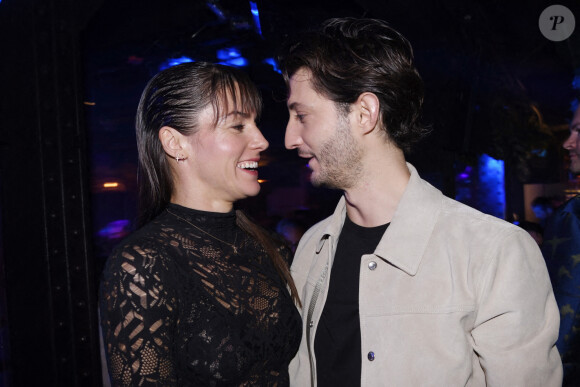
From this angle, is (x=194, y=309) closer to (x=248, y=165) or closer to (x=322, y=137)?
(x=248, y=165)

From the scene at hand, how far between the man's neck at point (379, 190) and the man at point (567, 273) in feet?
3.71

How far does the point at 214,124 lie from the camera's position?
67.8 inches

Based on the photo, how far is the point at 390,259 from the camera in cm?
149

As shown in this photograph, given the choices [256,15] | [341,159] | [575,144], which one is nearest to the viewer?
[341,159]

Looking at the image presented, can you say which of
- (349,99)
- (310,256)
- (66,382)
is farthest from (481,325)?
(66,382)

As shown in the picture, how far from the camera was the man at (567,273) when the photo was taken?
2.05m

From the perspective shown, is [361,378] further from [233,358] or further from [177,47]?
[177,47]

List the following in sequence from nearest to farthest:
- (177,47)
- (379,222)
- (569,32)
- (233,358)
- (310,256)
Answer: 1. (233,358)
2. (379,222)
3. (310,256)
4. (569,32)
5. (177,47)

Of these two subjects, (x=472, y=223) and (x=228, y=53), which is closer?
(x=472, y=223)

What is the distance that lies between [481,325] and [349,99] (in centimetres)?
99

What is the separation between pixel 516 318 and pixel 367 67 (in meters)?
1.10

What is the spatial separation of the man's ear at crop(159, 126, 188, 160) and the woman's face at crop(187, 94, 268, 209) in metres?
0.04

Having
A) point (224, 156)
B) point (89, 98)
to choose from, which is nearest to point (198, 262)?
point (224, 156)

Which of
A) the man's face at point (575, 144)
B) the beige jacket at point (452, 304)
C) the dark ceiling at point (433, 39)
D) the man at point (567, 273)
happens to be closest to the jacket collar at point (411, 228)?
the beige jacket at point (452, 304)
